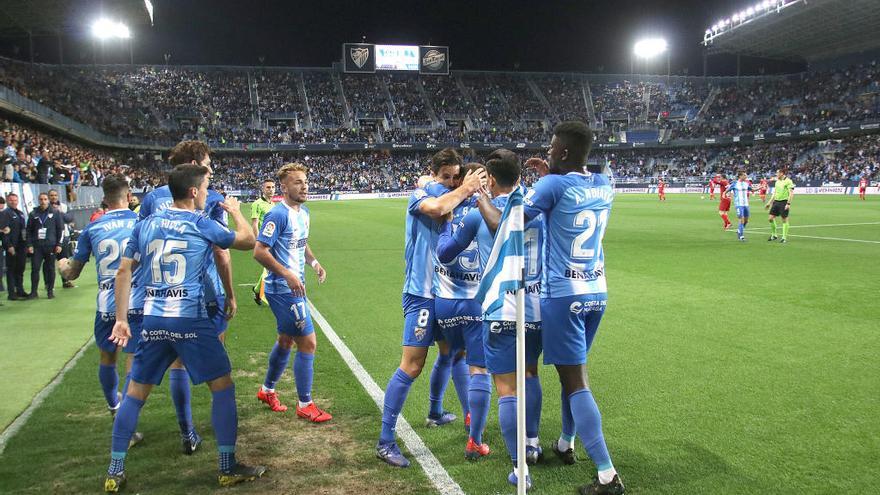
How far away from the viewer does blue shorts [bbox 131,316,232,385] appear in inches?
168

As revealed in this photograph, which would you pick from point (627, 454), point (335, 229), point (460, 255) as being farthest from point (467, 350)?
point (335, 229)

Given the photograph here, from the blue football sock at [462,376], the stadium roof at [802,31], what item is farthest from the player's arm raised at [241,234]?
the stadium roof at [802,31]

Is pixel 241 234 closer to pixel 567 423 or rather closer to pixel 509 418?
pixel 509 418

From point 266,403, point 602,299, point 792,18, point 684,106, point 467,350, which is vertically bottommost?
point 266,403

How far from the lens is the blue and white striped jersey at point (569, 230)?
3957mm

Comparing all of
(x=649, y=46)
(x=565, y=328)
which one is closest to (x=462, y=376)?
(x=565, y=328)

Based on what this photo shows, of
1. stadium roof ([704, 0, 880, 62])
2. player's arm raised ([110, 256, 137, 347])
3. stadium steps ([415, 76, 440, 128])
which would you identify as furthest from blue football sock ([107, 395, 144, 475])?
Result: stadium steps ([415, 76, 440, 128])

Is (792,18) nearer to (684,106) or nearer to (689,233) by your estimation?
(684,106)

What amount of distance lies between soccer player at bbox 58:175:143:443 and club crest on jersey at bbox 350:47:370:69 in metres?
63.5

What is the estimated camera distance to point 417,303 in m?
4.70

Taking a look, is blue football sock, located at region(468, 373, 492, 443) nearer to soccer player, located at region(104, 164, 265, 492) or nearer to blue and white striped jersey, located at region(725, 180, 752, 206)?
soccer player, located at region(104, 164, 265, 492)

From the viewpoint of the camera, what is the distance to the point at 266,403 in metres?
6.02

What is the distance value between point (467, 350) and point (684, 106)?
3162 inches

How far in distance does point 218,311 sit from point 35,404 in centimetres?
247
